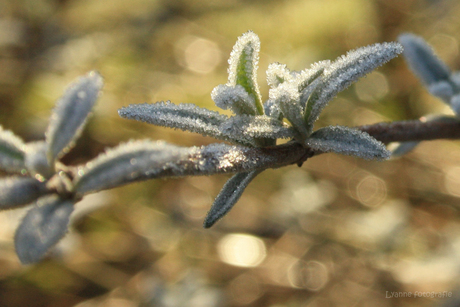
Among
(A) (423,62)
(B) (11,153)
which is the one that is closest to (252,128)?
(B) (11,153)

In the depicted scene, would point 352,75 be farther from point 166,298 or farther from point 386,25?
point 386,25

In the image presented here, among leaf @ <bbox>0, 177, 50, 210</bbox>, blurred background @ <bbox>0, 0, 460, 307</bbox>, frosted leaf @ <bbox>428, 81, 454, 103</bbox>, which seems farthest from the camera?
blurred background @ <bbox>0, 0, 460, 307</bbox>

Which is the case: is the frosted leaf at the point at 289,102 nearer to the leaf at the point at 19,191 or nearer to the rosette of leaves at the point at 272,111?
the rosette of leaves at the point at 272,111

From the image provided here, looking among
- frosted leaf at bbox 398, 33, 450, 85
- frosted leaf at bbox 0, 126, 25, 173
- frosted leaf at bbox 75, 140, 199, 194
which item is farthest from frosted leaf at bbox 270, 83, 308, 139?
frosted leaf at bbox 398, 33, 450, 85

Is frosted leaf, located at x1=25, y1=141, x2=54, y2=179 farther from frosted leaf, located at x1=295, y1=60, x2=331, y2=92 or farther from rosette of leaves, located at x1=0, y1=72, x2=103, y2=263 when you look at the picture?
frosted leaf, located at x1=295, y1=60, x2=331, y2=92

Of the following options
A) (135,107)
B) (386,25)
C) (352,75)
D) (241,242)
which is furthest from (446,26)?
(135,107)

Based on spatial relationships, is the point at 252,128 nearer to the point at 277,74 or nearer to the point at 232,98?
the point at 232,98

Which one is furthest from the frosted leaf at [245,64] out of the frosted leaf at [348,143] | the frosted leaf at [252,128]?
the frosted leaf at [348,143]
